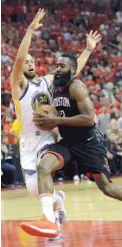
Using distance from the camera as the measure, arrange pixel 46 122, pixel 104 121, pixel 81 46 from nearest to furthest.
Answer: pixel 46 122 < pixel 104 121 < pixel 81 46

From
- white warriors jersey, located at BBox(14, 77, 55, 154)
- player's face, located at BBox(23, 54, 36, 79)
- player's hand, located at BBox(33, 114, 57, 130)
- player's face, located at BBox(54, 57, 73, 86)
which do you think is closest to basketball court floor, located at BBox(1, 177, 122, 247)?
white warriors jersey, located at BBox(14, 77, 55, 154)

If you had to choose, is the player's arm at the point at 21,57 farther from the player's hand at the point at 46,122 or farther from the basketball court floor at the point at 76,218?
the basketball court floor at the point at 76,218

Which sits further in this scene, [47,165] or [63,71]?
[63,71]

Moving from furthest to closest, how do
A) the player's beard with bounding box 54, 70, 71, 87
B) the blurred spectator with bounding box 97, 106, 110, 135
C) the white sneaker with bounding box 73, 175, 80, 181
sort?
the blurred spectator with bounding box 97, 106, 110, 135, the white sneaker with bounding box 73, 175, 80, 181, the player's beard with bounding box 54, 70, 71, 87

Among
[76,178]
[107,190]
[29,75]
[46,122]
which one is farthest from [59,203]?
[76,178]

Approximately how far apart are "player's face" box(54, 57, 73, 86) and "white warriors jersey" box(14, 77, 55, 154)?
250mm

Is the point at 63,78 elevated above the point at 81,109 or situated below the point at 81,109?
above

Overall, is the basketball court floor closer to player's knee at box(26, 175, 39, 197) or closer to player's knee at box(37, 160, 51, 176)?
player's knee at box(26, 175, 39, 197)

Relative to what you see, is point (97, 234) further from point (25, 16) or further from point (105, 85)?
point (25, 16)

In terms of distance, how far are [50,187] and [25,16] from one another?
18657mm

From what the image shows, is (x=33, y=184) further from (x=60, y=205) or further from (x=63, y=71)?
(x=63, y=71)

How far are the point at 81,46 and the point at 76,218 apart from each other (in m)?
15.8

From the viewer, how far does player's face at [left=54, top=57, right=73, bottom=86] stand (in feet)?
24.1

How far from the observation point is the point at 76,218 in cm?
911
